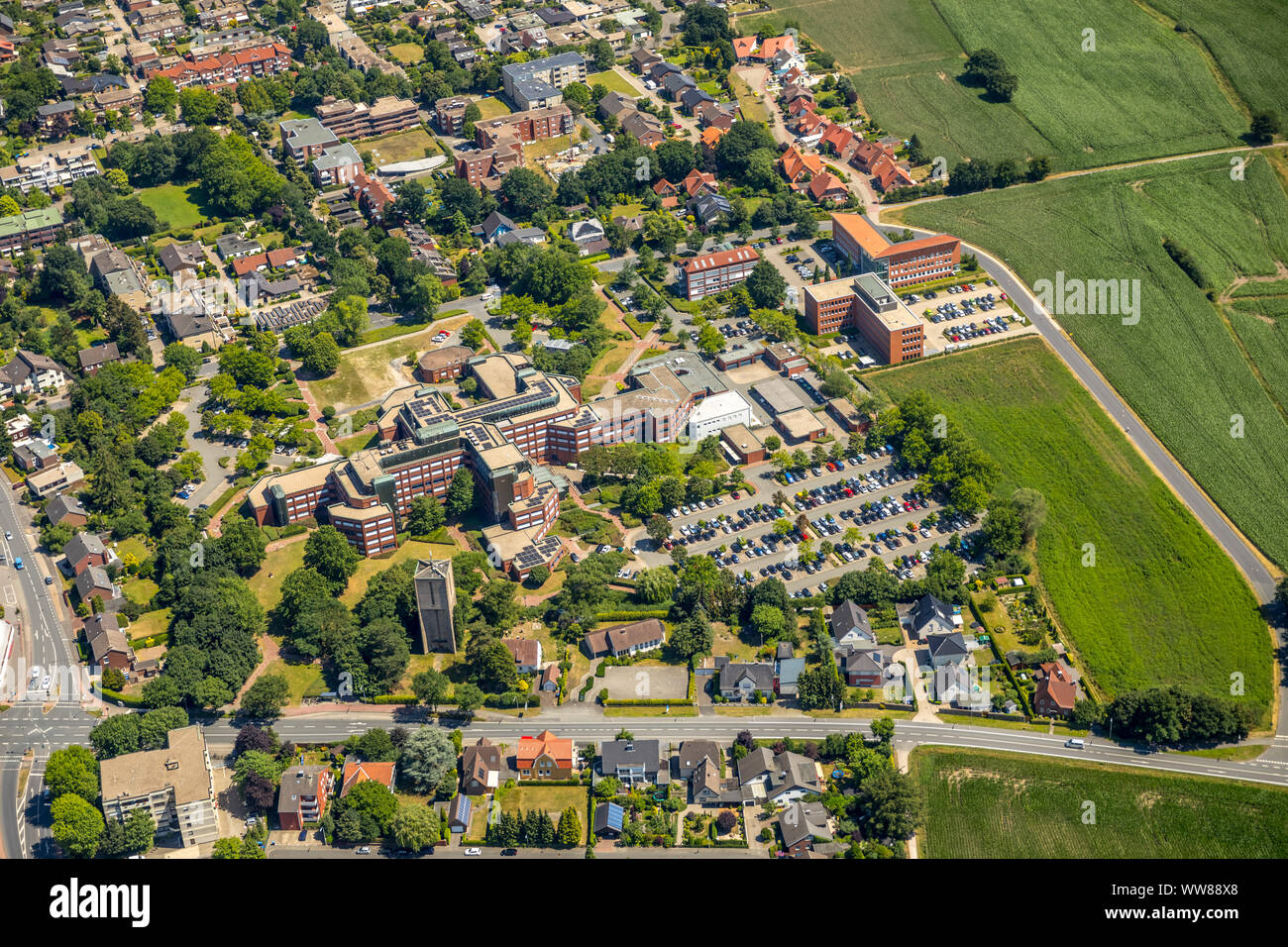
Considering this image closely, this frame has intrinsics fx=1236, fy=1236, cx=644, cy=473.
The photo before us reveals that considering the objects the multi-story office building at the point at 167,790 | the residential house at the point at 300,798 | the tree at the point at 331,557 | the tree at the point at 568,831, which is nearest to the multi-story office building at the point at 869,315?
the tree at the point at 331,557

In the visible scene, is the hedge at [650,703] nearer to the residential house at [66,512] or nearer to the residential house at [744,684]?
the residential house at [744,684]

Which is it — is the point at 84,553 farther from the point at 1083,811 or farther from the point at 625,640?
the point at 1083,811

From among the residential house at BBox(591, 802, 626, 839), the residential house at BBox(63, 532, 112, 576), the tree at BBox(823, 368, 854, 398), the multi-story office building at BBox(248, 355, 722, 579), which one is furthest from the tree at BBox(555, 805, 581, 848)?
the tree at BBox(823, 368, 854, 398)

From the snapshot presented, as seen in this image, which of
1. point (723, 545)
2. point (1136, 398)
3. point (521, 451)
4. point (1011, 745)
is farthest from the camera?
point (1136, 398)

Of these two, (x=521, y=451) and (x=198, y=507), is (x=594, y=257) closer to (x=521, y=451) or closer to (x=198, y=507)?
(x=521, y=451)

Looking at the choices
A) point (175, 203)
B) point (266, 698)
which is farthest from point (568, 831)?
point (175, 203)

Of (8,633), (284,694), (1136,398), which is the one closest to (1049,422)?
(1136,398)

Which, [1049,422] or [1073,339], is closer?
[1049,422]
